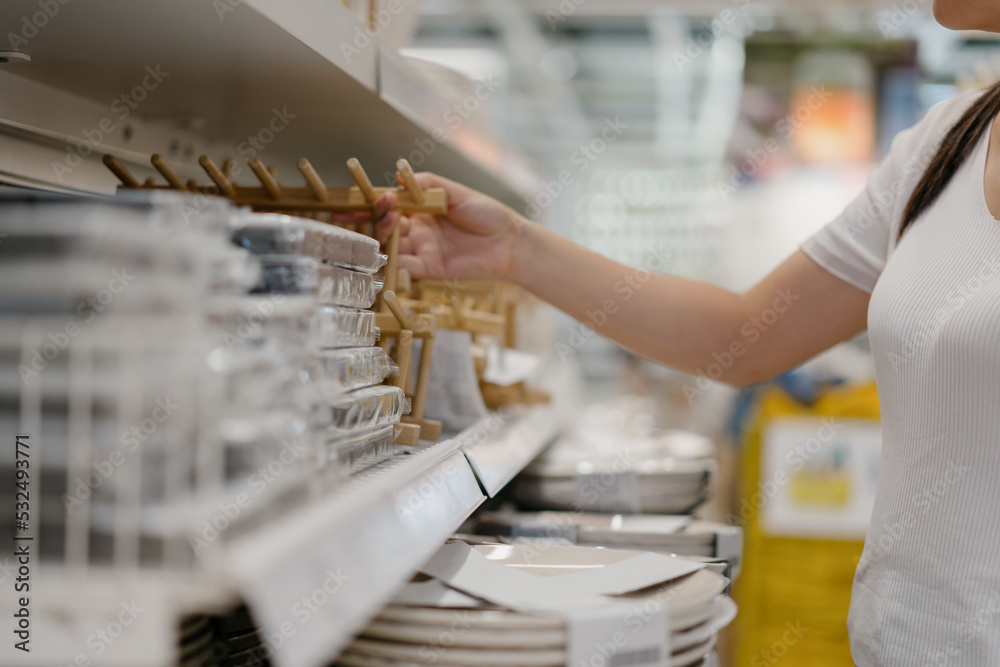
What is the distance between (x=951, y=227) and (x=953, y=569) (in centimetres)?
42

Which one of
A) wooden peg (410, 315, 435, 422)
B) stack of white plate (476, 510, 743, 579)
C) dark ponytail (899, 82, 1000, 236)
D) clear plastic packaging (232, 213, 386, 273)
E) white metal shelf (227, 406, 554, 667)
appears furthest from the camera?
stack of white plate (476, 510, 743, 579)

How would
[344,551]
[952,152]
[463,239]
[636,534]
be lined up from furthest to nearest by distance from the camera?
[636,534] < [463,239] < [952,152] < [344,551]

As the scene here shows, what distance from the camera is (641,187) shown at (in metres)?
8.03

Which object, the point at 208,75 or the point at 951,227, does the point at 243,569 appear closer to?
the point at 208,75

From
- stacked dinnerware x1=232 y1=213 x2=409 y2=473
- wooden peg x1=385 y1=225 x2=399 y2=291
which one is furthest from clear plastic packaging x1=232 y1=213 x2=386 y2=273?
wooden peg x1=385 y1=225 x2=399 y2=291

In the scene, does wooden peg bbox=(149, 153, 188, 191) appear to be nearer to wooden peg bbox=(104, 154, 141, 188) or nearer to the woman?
wooden peg bbox=(104, 154, 141, 188)

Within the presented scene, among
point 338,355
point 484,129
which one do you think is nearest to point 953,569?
point 338,355

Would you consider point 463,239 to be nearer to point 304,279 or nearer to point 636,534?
point 636,534

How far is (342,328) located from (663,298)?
2.44ft

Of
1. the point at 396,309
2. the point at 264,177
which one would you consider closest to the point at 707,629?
the point at 396,309

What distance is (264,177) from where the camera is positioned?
1015 mm

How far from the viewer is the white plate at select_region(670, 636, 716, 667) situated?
0.77 metres

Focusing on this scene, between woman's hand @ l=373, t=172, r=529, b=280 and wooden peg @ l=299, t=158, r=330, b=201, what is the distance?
0.66ft

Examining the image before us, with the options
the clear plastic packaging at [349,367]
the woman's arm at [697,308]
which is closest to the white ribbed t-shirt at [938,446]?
the woman's arm at [697,308]
